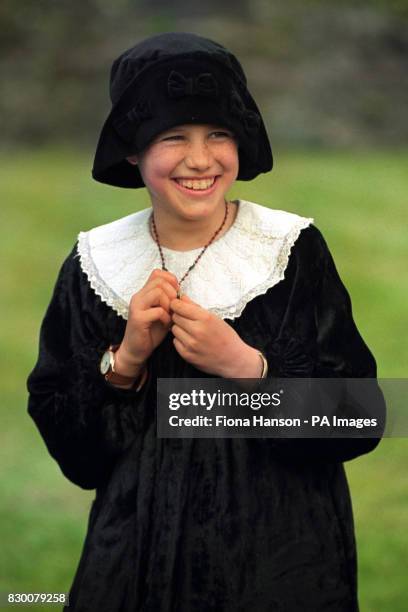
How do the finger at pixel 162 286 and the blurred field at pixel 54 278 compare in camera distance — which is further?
the blurred field at pixel 54 278

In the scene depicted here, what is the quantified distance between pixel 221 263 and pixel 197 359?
18 cm

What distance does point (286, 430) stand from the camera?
5.91 ft

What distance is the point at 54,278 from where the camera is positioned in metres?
5.05

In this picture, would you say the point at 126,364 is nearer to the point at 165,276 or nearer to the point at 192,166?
the point at 165,276

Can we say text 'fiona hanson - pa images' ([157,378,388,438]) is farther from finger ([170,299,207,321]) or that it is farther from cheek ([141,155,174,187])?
cheek ([141,155,174,187])

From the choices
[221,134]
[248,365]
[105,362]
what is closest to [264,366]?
[248,365]

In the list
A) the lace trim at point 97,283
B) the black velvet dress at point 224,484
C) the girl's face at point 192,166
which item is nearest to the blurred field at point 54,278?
the black velvet dress at point 224,484

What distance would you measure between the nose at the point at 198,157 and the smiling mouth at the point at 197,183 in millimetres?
20

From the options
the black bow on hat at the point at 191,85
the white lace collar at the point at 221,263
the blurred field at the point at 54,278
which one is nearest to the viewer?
the black bow on hat at the point at 191,85

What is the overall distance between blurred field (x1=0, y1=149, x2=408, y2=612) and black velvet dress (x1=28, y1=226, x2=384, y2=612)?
48.7 inches

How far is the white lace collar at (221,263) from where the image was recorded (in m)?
1.84

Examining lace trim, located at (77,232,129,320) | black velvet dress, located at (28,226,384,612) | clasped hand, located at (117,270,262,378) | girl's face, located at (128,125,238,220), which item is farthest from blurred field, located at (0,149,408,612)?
girl's face, located at (128,125,238,220)

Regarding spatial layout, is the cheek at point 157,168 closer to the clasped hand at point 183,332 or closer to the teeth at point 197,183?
the teeth at point 197,183

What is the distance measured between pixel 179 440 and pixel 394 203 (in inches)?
138
